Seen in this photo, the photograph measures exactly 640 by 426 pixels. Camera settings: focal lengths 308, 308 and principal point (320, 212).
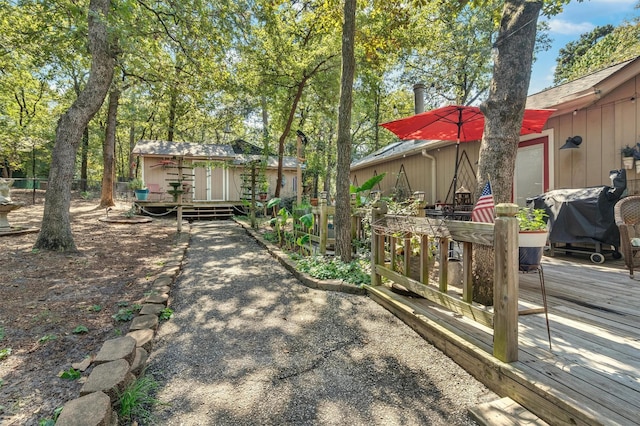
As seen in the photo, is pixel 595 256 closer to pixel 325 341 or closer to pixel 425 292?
pixel 425 292

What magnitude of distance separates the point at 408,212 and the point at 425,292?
183 centimetres

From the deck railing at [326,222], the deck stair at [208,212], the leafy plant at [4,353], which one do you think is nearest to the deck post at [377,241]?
the deck railing at [326,222]

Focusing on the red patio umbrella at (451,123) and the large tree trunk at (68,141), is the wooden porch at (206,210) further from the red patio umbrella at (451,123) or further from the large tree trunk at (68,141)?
the red patio umbrella at (451,123)

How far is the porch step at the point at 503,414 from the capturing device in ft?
5.09

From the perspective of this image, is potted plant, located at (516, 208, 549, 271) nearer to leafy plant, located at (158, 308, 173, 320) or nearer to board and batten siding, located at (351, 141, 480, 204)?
leafy plant, located at (158, 308, 173, 320)

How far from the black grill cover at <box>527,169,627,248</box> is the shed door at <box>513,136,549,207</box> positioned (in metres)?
1.17

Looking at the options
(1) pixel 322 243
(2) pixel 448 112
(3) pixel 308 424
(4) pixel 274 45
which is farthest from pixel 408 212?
(4) pixel 274 45

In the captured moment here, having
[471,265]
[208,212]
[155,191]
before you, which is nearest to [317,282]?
[471,265]

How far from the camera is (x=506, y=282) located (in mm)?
1815

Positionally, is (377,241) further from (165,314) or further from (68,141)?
(68,141)

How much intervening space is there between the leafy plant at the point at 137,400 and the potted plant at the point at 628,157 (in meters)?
6.29

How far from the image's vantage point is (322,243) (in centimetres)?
497

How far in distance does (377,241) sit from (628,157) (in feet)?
13.3

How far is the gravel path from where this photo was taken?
68.0 inches
